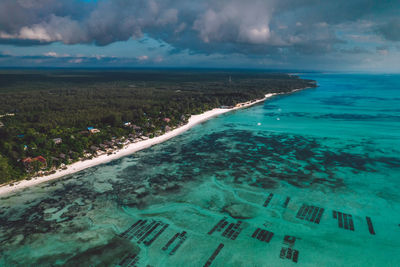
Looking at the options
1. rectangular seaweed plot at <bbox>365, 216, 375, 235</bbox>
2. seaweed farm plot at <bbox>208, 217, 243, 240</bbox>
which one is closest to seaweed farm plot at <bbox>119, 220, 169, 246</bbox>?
seaweed farm plot at <bbox>208, 217, 243, 240</bbox>

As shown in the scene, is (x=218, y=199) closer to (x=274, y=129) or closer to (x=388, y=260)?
(x=388, y=260)

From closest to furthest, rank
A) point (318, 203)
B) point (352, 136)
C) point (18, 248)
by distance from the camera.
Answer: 1. point (18, 248)
2. point (318, 203)
3. point (352, 136)

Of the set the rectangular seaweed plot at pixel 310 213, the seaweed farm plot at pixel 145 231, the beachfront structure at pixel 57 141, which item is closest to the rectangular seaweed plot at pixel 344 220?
the rectangular seaweed plot at pixel 310 213

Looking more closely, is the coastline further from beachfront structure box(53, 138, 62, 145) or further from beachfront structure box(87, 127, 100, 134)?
beachfront structure box(87, 127, 100, 134)

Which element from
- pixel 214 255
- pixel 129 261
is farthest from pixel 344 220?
pixel 129 261

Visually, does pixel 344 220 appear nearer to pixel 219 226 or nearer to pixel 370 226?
pixel 370 226

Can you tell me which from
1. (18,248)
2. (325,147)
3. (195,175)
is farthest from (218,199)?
(325,147)
